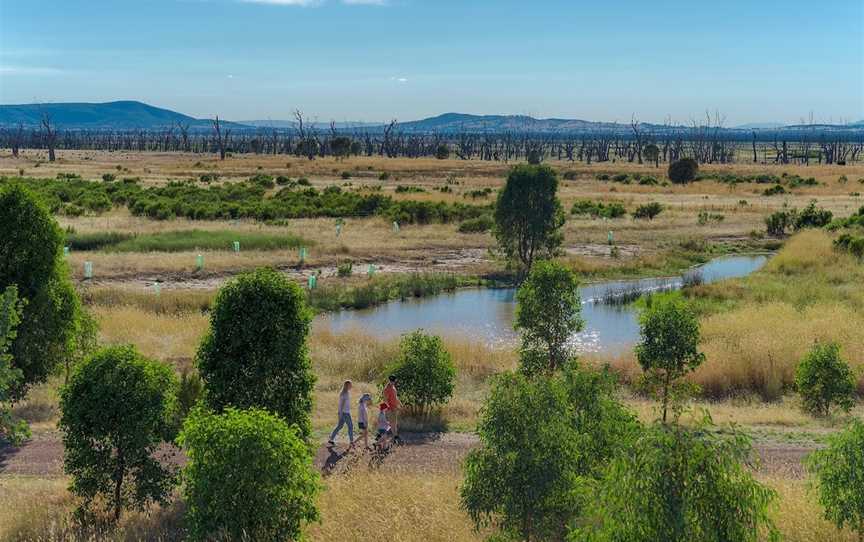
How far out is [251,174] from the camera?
89188mm

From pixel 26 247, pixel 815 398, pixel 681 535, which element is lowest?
pixel 815 398

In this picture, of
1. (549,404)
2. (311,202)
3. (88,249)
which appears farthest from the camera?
(311,202)

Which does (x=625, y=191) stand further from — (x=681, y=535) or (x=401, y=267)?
(x=681, y=535)

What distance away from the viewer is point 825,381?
17.6 meters

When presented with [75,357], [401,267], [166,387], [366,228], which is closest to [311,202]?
[366,228]

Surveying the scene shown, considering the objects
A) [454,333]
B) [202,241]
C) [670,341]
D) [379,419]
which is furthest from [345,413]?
[202,241]

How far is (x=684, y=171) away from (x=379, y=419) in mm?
73740

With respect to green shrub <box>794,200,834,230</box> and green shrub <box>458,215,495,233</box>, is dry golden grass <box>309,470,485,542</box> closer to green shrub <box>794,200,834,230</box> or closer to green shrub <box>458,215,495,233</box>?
green shrub <box>458,215,495,233</box>

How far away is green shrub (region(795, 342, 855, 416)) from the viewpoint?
57.5ft

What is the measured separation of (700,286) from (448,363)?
19029 mm

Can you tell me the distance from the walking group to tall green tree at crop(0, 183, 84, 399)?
19.3 ft

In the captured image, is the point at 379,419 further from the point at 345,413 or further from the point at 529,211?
the point at 529,211

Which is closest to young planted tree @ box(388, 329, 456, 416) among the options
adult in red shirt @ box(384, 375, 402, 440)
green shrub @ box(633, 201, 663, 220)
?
adult in red shirt @ box(384, 375, 402, 440)

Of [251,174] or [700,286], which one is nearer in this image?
[700,286]
